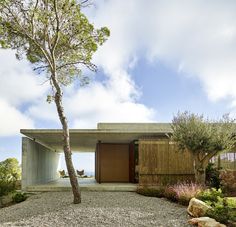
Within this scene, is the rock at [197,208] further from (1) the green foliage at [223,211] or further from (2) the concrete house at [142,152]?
(2) the concrete house at [142,152]

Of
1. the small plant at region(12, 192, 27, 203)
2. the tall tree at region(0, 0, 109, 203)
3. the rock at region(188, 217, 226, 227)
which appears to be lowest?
the small plant at region(12, 192, 27, 203)

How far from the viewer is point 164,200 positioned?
48.5 ft

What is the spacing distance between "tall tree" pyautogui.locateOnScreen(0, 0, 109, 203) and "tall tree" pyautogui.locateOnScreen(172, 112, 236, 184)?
4.82m

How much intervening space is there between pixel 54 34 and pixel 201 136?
303 inches

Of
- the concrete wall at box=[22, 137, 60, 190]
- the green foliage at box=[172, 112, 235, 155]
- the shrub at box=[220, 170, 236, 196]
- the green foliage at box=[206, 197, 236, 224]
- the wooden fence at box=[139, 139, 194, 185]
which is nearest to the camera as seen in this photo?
the green foliage at box=[206, 197, 236, 224]

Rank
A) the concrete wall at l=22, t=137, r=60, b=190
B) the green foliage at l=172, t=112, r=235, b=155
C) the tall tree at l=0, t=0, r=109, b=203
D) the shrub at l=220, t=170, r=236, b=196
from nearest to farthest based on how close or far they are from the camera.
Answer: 1. the tall tree at l=0, t=0, r=109, b=203
2. the green foliage at l=172, t=112, r=235, b=155
3. the shrub at l=220, t=170, r=236, b=196
4. the concrete wall at l=22, t=137, r=60, b=190

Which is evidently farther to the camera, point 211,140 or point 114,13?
point 211,140

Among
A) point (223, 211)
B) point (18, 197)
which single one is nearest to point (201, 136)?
point (223, 211)

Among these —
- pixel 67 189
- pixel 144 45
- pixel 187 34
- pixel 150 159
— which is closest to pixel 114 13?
pixel 144 45

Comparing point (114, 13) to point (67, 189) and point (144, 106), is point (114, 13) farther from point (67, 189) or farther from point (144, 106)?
point (67, 189)

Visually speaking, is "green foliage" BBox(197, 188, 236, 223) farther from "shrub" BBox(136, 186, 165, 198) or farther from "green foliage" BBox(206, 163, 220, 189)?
"green foliage" BBox(206, 163, 220, 189)

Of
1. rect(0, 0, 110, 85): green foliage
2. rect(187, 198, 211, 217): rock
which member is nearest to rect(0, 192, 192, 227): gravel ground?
rect(187, 198, 211, 217): rock

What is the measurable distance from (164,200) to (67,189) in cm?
554

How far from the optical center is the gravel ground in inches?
420
